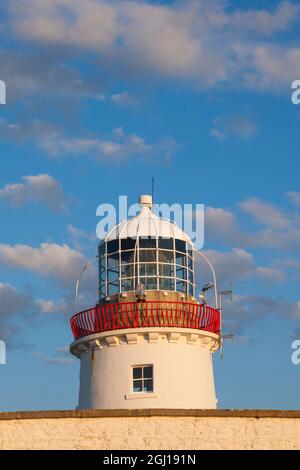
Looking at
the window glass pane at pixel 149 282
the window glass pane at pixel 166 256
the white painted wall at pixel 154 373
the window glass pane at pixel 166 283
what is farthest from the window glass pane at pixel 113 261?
the white painted wall at pixel 154 373

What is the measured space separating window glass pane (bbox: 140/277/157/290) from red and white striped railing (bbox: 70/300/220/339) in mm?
761

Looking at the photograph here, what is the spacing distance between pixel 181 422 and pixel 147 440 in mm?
814

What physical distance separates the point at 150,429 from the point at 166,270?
7.88m

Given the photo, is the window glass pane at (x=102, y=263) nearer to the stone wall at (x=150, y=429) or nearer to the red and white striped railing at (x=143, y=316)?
the red and white striped railing at (x=143, y=316)

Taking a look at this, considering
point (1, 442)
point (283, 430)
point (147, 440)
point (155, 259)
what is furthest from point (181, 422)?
point (155, 259)

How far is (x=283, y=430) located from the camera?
20.0 meters

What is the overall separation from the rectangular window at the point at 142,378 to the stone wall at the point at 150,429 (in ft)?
19.3

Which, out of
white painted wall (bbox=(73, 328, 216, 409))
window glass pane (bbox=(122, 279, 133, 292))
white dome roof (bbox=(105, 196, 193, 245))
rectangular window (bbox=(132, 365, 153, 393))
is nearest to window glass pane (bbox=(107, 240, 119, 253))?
white dome roof (bbox=(105, 196, 193, 245))

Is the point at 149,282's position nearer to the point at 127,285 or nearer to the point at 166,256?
the point at 127,285

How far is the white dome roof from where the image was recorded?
89.9ft

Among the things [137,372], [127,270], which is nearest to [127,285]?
[127,270]

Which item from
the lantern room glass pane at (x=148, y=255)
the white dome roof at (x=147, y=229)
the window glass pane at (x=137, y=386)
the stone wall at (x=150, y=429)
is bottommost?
the stone wall at (x=150, y=429)

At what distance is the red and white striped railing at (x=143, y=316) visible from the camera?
2605 cm

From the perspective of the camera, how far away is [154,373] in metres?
25.9
